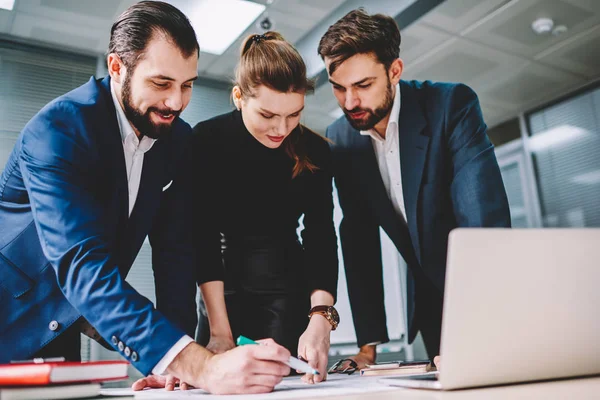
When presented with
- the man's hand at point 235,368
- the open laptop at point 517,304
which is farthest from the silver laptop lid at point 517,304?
the man's hand at point 235,368

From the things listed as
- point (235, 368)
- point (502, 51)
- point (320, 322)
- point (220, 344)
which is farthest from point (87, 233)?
point (502, 51)

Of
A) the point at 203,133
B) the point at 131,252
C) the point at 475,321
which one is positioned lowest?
the point at 475,321

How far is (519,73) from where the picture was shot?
4.43 metres

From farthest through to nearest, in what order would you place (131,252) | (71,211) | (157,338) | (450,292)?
(131,252) < (71,211) < (157,338) < (450,292)

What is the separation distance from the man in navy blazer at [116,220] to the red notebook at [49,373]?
20cm

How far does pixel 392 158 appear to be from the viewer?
1723mm

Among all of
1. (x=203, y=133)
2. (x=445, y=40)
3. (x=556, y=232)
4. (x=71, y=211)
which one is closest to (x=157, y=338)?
(x=71, y=211)

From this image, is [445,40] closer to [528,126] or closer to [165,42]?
[528,126]

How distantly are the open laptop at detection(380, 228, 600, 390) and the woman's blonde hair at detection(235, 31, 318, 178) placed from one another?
0.97m

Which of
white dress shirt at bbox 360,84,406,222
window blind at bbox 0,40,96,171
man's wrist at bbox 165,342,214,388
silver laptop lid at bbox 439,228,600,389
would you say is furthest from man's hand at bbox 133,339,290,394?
window blind at bbox 0,40,96,171

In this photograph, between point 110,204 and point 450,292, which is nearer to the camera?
point 450,292

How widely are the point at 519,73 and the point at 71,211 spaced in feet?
13.9

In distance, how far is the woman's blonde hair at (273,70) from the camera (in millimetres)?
1494

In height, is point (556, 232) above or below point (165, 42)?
below
